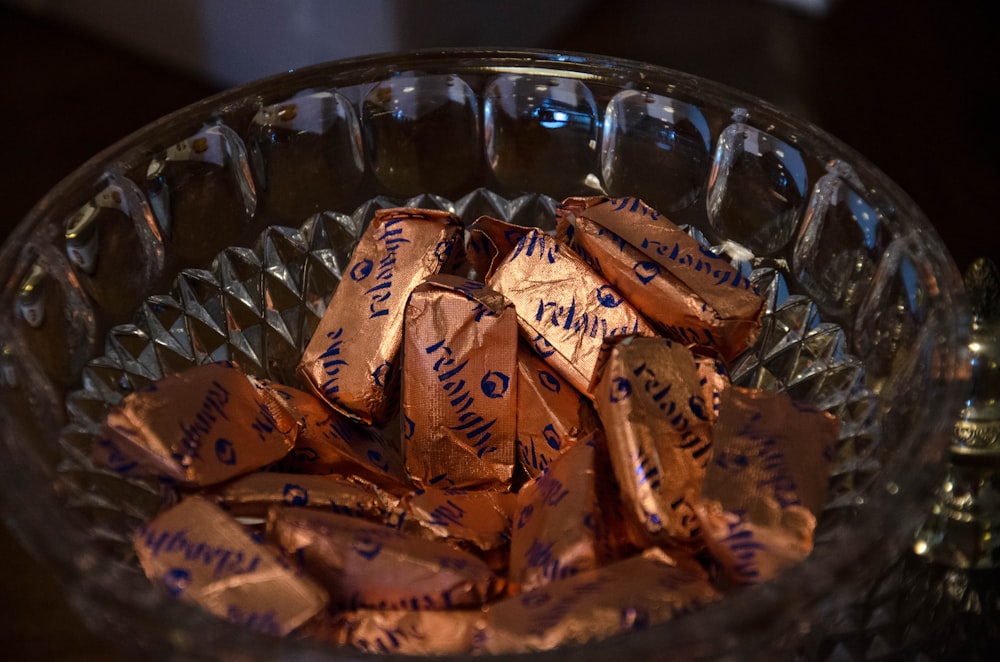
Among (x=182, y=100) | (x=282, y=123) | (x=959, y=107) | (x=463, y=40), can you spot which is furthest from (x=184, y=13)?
(x=959, y=107)

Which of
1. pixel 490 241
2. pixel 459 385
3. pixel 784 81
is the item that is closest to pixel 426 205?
pixel 490 241

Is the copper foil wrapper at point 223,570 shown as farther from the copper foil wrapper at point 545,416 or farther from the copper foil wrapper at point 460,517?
the copper foil wrapper at point 545,416

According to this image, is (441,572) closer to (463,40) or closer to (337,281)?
(337,281)

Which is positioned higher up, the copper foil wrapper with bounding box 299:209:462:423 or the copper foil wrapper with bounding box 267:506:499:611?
the copper foil wrapper with bounding box 299:209:462:423

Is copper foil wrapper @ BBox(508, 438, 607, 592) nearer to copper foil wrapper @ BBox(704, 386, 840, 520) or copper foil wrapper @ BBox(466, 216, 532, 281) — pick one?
copper foil wrapper @ BBox(704, 386, 840, 520)

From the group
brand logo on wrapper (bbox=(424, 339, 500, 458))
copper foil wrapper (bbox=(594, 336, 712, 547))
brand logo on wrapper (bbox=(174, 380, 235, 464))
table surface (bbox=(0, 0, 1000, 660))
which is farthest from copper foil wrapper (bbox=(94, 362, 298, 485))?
table surface (bbox=(0, 0, 1000, 660))
